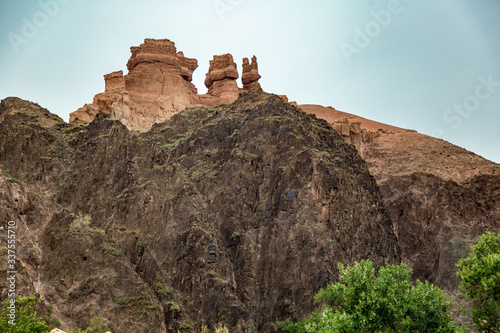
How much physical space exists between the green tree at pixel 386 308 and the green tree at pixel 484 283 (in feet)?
5.50

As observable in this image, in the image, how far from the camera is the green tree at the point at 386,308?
113 ft

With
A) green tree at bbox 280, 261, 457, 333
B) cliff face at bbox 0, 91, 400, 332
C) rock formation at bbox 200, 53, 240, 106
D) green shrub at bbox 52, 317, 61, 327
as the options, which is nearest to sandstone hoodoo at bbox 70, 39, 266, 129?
rock formation at bbox 200, 53, 240, 106

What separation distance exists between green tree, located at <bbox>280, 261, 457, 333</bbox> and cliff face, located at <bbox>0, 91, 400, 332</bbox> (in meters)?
15.9

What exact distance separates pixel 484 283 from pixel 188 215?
29594 millimetres

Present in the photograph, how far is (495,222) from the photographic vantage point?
251 feet

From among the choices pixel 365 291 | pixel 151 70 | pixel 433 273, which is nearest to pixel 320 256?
pixel 365 291

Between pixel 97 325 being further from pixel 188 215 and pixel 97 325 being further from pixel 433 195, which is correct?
pixel 433 195

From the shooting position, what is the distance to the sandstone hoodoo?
79625 mm

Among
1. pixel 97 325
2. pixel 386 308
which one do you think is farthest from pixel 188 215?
pixel 386 308

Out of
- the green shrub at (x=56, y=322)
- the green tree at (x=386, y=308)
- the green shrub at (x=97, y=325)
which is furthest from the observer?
the green shrub at (x=97, y=325)

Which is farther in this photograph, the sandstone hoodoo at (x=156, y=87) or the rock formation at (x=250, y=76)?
the rock formation at (x=250, y=76)

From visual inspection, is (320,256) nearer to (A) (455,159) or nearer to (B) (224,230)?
(B) (224,230)

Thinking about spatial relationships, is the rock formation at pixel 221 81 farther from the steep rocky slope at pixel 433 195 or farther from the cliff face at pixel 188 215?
the cliff face at pixel 188 215

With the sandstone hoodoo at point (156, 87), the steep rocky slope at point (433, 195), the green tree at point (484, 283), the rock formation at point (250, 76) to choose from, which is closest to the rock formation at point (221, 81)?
the sandstone hoodoo at point (156, 87)
